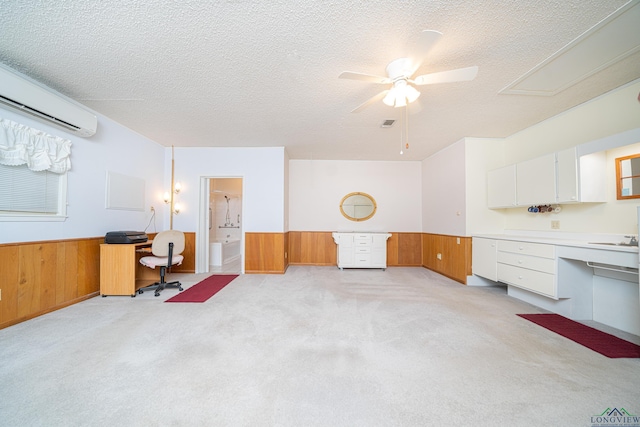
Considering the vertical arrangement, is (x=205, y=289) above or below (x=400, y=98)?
below

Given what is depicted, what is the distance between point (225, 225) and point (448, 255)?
684 cm

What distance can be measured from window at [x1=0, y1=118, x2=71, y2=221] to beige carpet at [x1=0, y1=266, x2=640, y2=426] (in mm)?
1184

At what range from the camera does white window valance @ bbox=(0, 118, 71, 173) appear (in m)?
2.31

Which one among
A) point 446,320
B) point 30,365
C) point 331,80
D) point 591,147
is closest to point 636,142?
point 591,147

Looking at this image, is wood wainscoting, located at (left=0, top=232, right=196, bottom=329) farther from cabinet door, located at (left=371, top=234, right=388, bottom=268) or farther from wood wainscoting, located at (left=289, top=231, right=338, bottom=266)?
cabinet door, located at (left=371, top=234, right=388, bottom=268)

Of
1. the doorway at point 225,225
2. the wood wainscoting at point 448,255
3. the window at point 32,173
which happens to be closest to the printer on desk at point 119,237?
the window at point 32,173

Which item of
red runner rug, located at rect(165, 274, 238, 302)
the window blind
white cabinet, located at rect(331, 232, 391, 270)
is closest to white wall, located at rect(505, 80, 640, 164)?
white cabinet, located at rect(331, 232, 391, 270)

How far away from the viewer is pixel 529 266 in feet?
9.64

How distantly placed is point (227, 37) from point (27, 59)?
6.61 feet

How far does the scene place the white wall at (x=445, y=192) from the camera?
425cm

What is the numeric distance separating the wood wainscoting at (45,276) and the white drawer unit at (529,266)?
579cm

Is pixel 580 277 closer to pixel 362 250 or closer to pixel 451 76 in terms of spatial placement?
pixel 451 76

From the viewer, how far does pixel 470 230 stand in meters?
4.09

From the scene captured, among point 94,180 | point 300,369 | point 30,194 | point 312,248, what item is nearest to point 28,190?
point 30,194
